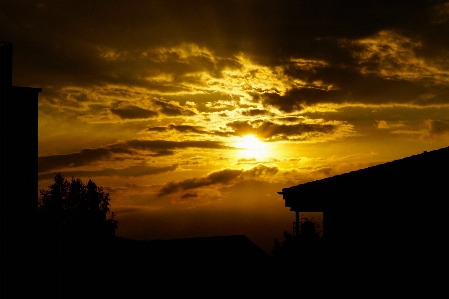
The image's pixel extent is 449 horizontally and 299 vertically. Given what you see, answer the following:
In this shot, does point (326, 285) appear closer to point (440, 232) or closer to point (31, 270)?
point (440, 232)

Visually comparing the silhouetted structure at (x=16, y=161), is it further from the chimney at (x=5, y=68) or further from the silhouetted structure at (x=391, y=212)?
the silhouetted structure at (x=391, y=212)

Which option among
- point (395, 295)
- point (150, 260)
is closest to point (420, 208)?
point (395, 295)

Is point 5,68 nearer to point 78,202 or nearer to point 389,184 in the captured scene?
point 389,184

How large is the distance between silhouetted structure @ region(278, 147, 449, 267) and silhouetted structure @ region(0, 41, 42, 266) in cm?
1439

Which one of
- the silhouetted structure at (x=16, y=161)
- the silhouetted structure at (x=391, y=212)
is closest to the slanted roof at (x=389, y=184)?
the silhouetted structure at (x=391, y=212)

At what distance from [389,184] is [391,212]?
853 millimetres

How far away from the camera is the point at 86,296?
64.3 ft

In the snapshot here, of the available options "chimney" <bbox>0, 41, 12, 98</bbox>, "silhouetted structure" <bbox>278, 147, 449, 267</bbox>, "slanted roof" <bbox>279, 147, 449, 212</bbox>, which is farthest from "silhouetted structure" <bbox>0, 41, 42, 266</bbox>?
"silhouetted structure" <bbox>278, 147, 449, 267</bbox>

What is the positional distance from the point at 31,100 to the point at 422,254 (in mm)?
19244

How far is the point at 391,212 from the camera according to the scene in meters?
15.3

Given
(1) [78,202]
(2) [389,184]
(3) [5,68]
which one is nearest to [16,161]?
(3) [5,68]

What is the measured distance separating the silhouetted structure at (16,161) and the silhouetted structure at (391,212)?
1439 centimetres

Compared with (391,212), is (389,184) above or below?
above

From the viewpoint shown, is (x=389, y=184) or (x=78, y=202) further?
(x=78, y=202)
